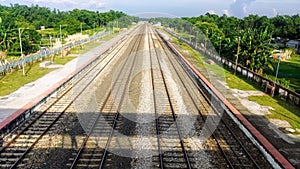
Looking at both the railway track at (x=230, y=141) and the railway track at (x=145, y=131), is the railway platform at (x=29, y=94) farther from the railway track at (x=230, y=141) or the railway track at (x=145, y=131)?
the railway track at (x=230, y=141)

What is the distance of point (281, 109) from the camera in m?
16.8

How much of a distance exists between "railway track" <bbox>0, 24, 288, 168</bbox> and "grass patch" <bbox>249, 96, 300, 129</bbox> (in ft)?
8.91

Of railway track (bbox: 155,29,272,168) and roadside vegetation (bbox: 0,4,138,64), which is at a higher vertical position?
roadside vegetation (bbox: 0,4,138,64)

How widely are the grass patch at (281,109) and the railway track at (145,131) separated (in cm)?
271

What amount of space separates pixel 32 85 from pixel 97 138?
33.9 feet

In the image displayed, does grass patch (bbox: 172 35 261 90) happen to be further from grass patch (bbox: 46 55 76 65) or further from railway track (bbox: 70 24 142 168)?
grass patch (bbox: 46 55 76 65)

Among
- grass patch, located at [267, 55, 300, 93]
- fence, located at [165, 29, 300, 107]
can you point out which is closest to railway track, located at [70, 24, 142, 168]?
fence, located at [165, 29, 300, 107]

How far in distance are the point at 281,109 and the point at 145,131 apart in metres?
8.43

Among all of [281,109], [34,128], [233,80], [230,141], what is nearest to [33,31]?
[233,80]

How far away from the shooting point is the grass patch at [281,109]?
15.1 m

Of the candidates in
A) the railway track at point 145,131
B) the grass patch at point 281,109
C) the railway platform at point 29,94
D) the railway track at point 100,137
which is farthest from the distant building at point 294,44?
the railway track at point 100,137

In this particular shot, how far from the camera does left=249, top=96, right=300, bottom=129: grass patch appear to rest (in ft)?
49.6

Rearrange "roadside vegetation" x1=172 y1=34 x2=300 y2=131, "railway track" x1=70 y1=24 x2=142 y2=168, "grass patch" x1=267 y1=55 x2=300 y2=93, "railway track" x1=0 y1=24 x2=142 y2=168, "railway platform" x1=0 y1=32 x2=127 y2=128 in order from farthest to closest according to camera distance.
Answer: "grass patch" x1=267 y1=55 x2=300 y2=93
"roadside vegetation" x1=172 y1=34 x2=300 y2=131
"railway platform" x1=0 y1=32 x2=127 y2=128
"railway track" x1=0 y1=24 x2=142 y2=168
"railway track" x1=70 y1=24 x2=142 y2=168

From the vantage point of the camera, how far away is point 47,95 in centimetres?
1758
